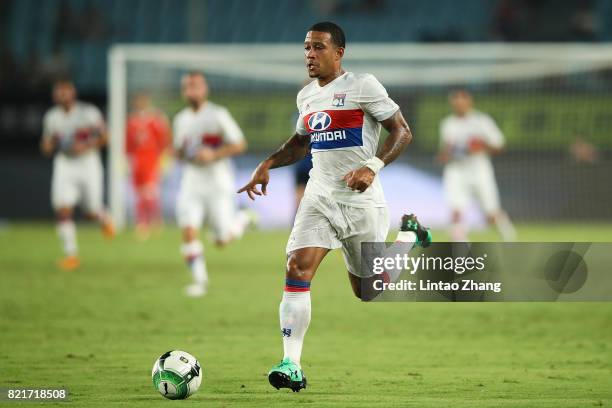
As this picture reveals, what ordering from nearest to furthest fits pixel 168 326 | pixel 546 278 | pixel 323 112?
pixel 546 278
pixel 323 112
pixel 168 326

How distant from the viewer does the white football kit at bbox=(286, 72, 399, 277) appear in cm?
732

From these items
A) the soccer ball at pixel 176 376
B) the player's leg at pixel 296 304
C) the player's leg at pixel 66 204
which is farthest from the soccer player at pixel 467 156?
the soccer ball at pixel 176 376

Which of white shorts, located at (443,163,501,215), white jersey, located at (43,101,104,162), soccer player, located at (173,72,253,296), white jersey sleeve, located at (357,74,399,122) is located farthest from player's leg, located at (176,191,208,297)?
white shorts, located at (443,163,501,215)

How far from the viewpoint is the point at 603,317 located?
1159 cm

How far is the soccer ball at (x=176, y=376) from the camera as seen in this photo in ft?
22.7

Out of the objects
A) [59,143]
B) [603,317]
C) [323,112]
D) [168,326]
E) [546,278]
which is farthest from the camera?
[59,143]

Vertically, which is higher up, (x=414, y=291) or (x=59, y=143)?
(x=59, y=143)

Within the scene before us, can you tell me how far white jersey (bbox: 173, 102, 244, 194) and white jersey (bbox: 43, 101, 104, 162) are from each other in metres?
3.35

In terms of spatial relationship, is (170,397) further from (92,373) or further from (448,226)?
(448,226)

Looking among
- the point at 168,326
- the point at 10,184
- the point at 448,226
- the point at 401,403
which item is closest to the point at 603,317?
the point at 168,326

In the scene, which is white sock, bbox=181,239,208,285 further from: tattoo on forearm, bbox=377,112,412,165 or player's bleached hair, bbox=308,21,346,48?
tattoo on forearm, bbox=377,112,412,165

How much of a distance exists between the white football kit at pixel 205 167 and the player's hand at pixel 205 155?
5.8 inches

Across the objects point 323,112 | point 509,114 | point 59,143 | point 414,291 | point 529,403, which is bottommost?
point 529,403

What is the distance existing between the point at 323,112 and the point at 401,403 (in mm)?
1954
